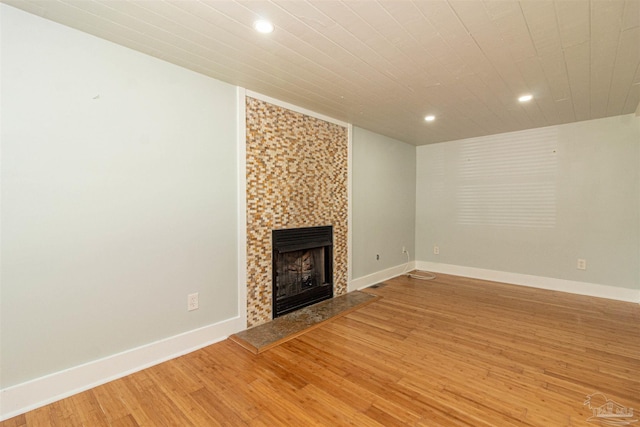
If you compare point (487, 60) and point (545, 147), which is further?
point (545, 147)

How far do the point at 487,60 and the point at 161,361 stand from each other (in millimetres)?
3333

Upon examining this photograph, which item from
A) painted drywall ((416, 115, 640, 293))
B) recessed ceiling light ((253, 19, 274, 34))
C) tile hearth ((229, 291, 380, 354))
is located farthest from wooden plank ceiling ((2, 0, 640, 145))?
tile hearth ((229, 291, 380, 354))

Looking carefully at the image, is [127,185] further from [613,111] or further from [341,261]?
[613,111]

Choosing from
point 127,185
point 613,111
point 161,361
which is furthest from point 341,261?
point 613,111

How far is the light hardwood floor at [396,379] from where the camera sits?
1594mm

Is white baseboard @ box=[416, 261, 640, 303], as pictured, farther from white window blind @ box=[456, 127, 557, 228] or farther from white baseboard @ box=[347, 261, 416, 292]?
white window blind @ box=[456, 127, 557, 228]

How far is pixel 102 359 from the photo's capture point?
1903 millimetres

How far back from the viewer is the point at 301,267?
3297mm

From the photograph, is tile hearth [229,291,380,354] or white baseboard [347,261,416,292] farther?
white baseboard [347,261,416,292]

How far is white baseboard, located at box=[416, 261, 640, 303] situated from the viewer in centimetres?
353

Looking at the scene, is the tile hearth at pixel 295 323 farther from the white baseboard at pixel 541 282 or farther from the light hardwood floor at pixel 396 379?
the white baseboard at pixel 541 282

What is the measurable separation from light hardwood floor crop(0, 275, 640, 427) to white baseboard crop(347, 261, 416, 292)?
97cm

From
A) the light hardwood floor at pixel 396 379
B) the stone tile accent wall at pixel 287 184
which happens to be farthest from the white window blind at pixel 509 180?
the stone tile accent wall at pixel 287 184

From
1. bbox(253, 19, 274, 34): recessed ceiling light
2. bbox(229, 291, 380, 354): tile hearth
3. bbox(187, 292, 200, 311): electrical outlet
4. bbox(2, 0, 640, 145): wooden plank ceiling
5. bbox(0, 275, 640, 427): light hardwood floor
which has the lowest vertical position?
bbox(0, 275, 640, 427): light hardwood floor
